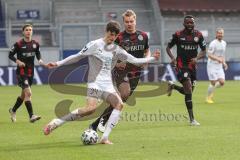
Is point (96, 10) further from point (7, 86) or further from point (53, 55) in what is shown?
point (7, 86)

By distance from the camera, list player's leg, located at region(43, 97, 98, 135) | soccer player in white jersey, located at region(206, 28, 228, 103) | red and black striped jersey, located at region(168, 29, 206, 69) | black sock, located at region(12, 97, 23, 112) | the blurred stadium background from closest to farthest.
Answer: player's leg, located at region(43, 97, 98, 135)
red and black striped jersey, located at region(168, 29, 206, 69)
black sock, located at region(12, 97, 23, 112)
soccer player in white jersey, located at region(206, 28, 228, 103)
the blurred stadium background

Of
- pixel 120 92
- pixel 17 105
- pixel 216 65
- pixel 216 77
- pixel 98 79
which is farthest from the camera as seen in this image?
pixel 216 65

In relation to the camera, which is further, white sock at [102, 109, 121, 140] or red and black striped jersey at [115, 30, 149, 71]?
red and black striped jersey at [115, 30, 149, 71]

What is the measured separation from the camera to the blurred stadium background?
129 ft

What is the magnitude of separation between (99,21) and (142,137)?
31.3 meters

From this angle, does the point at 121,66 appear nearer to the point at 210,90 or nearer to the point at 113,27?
the point at 113,27

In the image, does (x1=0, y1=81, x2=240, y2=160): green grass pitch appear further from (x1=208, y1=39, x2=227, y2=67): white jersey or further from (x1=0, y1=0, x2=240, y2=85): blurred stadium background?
(x1=0, y1=0, x2=240, y2=85): blurred stadium background

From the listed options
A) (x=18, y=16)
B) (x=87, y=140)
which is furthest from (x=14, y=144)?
(x=18, y=16)

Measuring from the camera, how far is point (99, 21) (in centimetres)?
4422

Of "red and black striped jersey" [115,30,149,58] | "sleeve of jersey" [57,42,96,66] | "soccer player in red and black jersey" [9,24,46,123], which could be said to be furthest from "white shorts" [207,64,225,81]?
"sleeve of jersey" [57,42,96,66]

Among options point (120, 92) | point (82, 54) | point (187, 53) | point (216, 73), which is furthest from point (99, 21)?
point (82, 54)

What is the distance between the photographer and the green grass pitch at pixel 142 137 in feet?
36.1

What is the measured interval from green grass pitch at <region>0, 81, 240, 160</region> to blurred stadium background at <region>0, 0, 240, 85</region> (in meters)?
16.7

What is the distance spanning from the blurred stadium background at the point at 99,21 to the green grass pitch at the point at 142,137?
54.9 ft
